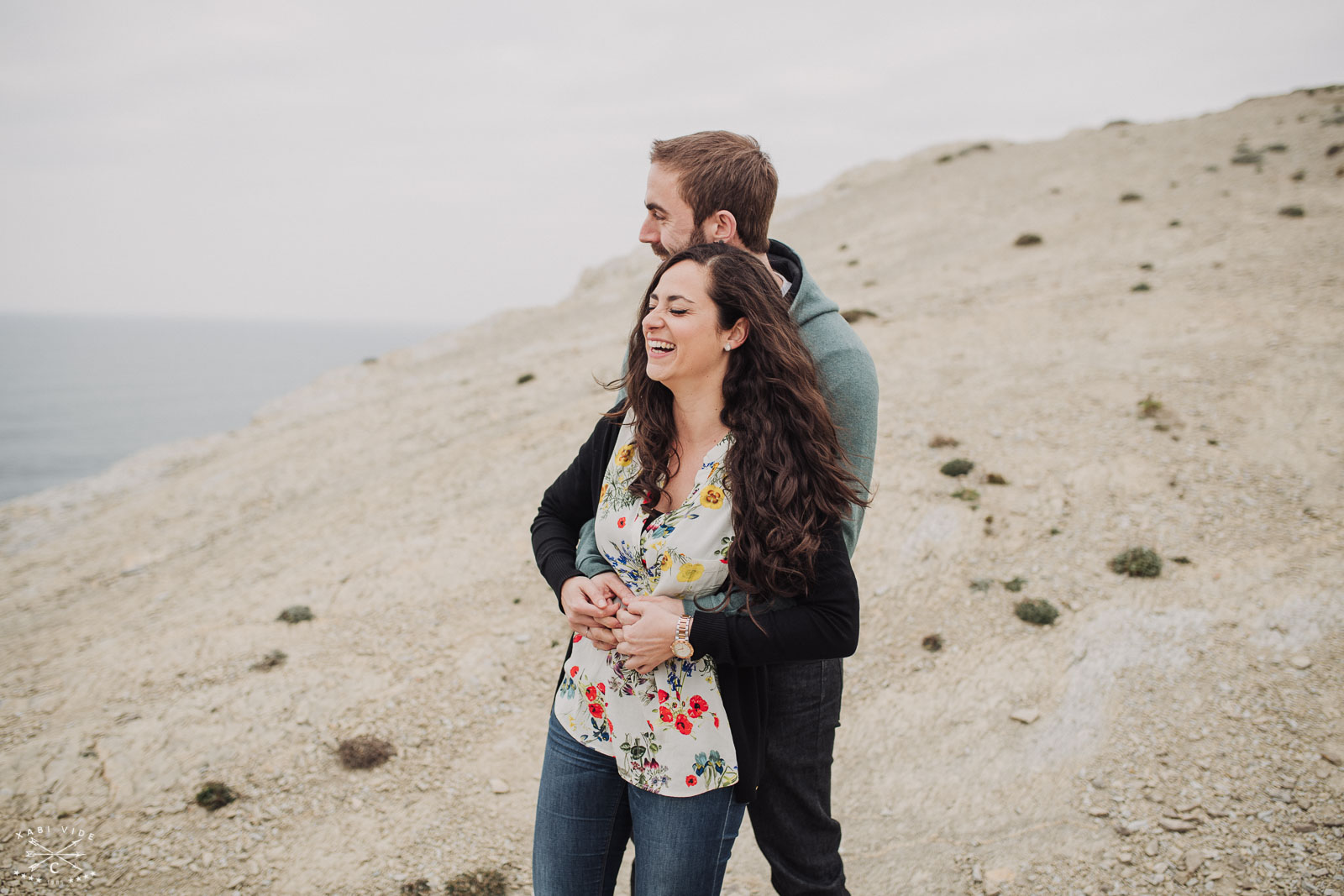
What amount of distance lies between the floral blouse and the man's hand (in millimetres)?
154

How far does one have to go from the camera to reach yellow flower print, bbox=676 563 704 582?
9.55 ft

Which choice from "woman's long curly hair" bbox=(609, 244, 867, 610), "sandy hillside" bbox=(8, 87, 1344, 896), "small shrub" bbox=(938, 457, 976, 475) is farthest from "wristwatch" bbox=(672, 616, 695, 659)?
"small shrub" bbox=(938, 457, 976, 475)

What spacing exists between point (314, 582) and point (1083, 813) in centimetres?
1117

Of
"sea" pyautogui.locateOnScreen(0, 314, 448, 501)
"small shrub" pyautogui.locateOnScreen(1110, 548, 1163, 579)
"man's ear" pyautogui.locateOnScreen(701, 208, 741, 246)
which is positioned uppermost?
"man's ear" pyautogui.locateOnScreen(701, 208, 741, 246)

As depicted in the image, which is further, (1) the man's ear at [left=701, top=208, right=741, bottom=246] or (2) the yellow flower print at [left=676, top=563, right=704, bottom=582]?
(1) the man's ear at [left=701, top=208, right=741, bottom=246]

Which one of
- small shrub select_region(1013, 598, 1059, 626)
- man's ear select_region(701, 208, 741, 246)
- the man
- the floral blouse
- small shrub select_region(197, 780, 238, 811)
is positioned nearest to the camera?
the floral blouse

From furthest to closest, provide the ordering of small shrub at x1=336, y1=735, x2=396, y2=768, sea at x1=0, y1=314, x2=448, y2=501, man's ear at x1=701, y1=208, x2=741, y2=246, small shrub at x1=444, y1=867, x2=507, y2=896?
→ sea at x1=0, y1=314, x2=448, y2=501 < small shrub at x1=336, y1=735, x2=396, y2=768 < small shrub at x1=444, y1=867, x2=507, y2=896 < man's ear at x1=701, y1=208, x2=741, y2=246

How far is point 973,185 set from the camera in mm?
39469

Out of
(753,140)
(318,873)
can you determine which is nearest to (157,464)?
(318,873)

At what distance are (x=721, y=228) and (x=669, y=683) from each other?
83.4 inches

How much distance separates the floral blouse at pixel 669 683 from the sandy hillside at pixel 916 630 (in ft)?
12.0
